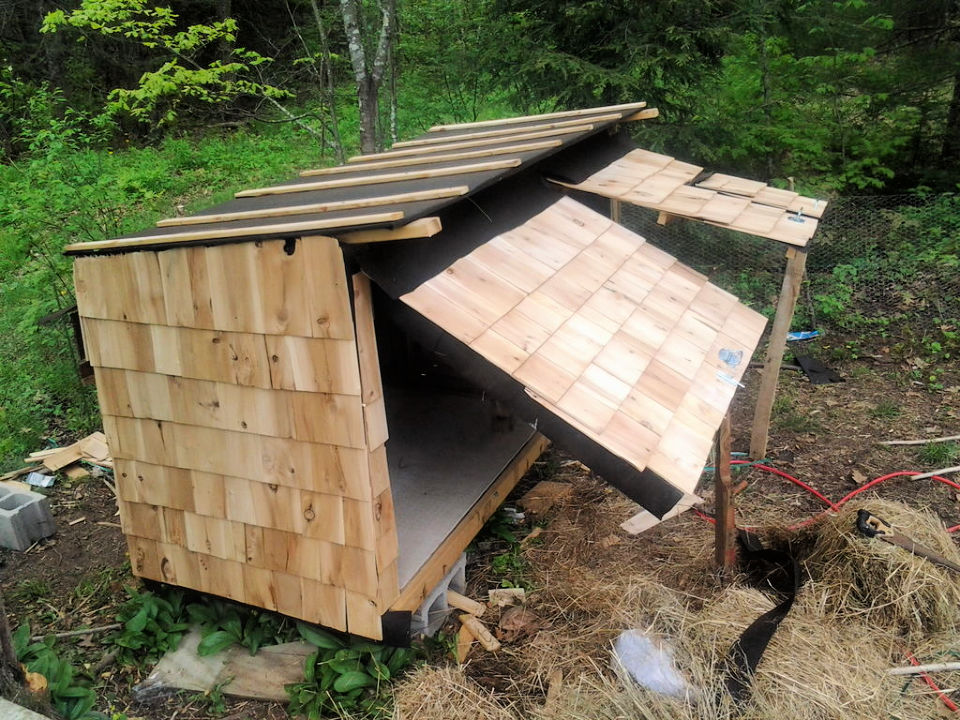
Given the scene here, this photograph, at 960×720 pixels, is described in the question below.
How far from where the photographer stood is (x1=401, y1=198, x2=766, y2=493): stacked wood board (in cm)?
250

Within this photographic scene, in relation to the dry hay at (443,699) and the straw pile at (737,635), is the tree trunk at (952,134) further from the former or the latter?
the dry hay at (443,699)

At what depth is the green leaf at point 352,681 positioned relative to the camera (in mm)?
3143

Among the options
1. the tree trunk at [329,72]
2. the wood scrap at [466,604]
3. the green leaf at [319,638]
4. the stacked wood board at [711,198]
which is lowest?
the wood scrap at [466,604]

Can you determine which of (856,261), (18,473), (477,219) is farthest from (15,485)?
(856,261)

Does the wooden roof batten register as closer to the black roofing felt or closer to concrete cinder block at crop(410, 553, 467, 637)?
the black roofing felt

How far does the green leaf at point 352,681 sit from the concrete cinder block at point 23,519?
2820 millimetres

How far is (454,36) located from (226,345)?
339 inches

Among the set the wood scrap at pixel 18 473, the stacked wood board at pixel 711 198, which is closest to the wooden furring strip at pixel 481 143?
the stacked wood board at pixel 711 198

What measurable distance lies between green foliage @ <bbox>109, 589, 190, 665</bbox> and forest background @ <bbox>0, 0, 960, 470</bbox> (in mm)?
2580

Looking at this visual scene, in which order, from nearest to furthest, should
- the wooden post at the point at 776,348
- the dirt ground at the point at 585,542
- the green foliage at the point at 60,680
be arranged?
the green foliage at the point at 60,680 < the dirt ground at the point at 585,542 < the wooden post at the point at 776,348

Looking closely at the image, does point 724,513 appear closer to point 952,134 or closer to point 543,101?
point 543,101

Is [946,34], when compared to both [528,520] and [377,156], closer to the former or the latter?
[377,156]

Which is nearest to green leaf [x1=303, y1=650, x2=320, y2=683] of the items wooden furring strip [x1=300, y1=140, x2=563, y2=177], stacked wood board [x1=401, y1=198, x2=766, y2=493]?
stacked wood board [x1=401, y1=198, x2=766, y2=493]

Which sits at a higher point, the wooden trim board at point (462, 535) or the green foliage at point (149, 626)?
the wooden trim board at point (462, 535)
